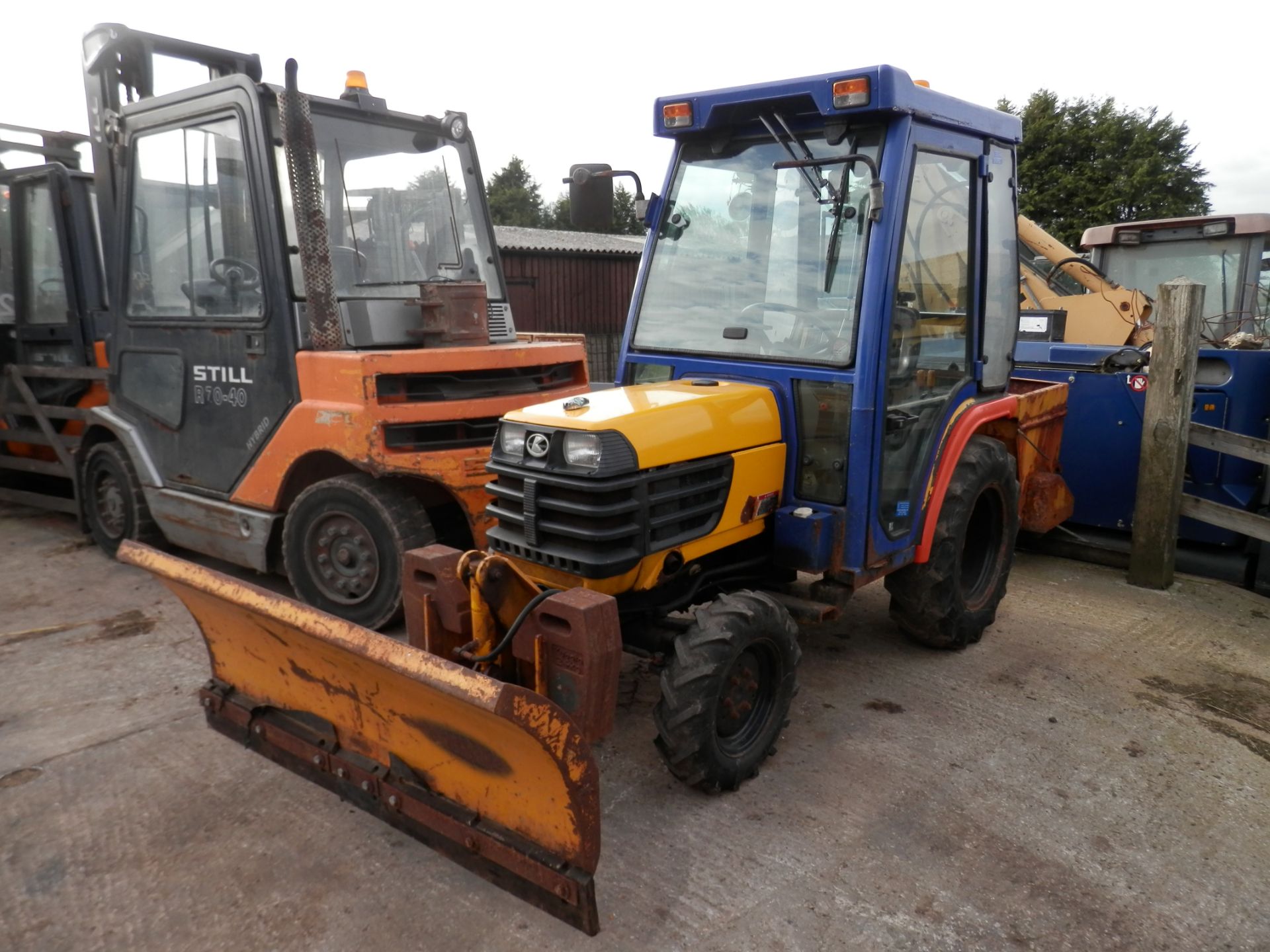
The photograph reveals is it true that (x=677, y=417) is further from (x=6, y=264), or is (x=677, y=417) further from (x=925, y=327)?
(x=6, y=264)

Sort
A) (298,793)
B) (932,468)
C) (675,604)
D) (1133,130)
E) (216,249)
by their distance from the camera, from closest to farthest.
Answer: (298,793), (675,604), (932,468), (216,249), (1133,130)

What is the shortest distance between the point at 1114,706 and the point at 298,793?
3324 millimetres

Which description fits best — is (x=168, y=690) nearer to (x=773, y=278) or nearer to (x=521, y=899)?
(x=521, y=899)

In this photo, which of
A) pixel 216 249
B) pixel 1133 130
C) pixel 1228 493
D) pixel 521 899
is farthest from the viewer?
pixel 1133 130

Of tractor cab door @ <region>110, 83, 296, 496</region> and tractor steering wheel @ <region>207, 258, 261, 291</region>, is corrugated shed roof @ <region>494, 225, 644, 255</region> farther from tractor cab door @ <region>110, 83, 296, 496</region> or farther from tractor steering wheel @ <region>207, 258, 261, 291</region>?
tractor steering wheel @ <region>207, 258, 261, 291</region>

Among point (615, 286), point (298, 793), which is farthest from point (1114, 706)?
point (615, 286)

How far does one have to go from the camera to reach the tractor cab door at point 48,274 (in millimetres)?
6457

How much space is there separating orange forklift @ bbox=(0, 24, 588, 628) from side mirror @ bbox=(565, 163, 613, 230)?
41.8 inches

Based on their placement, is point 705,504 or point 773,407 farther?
point 773,407

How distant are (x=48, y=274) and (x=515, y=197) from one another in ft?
129

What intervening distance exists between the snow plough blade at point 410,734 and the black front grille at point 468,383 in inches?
53.8

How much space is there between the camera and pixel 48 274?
6754mm

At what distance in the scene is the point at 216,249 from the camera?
4727 millimetres

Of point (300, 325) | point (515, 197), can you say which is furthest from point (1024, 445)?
point (515, 197)
